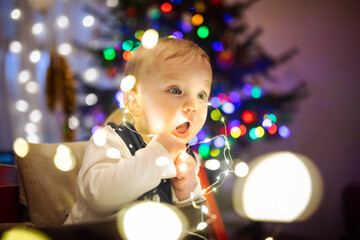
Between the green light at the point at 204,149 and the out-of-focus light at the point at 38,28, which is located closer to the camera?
the green light at the point at 204,149

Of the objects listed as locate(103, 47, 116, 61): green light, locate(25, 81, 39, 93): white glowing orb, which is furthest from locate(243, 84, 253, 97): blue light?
locate(25, 81, 39, 93): white glowing orb

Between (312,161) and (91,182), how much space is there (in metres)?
2.11

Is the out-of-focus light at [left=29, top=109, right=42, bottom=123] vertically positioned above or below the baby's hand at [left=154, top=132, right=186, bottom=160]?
below

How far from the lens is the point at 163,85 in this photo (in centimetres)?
67

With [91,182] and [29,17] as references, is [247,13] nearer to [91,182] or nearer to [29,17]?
[29,17]

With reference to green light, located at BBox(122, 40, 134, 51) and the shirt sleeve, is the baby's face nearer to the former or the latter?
the shirt sleeve

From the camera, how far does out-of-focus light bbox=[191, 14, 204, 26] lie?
1.73 meters

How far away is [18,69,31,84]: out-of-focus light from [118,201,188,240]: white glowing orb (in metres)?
2.85

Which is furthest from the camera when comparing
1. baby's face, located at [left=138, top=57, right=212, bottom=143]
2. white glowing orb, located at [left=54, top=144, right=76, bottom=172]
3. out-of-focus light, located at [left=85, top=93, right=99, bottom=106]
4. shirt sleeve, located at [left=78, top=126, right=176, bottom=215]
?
out-of-focus light, located at [left=85, top=93, right=99, bottom=106]

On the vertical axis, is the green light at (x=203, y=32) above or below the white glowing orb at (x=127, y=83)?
above

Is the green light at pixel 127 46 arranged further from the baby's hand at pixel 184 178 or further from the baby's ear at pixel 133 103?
the baby's hand at pixel 184 178

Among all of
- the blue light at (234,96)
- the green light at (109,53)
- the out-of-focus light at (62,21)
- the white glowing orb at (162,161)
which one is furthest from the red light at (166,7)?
the out-of-focus light at (62,21)

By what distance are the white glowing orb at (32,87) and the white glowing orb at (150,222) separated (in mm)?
2829

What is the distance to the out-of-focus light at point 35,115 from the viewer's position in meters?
2.98
